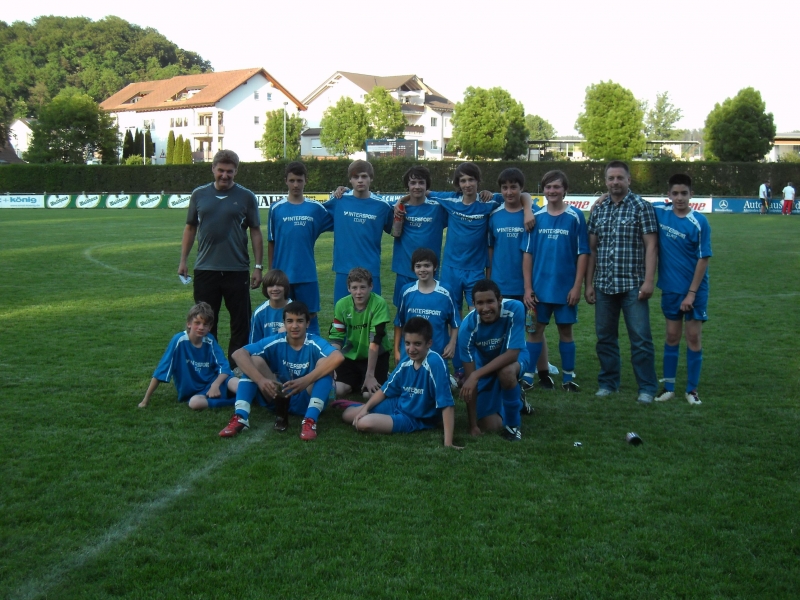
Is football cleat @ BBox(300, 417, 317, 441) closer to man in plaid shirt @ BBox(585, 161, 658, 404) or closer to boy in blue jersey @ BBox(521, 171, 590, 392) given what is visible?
boy in blue jersey @ BBox(521, 171, 590, 392)

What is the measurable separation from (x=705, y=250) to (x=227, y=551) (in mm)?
4346

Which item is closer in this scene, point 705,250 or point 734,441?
point 734,441

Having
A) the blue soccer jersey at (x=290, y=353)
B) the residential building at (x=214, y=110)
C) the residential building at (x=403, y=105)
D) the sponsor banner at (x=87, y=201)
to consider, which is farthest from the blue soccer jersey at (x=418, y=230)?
the residential building at (x=403, y=105)

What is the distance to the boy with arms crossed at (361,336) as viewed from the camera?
19.6 feet

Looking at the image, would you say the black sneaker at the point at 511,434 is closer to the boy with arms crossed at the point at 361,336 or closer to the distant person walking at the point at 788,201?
the boy with arms crossed at the point at 361,336

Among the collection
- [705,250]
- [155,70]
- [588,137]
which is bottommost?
[705,250]

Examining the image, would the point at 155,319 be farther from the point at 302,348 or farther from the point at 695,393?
the point at 695,393

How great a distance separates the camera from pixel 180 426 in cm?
538

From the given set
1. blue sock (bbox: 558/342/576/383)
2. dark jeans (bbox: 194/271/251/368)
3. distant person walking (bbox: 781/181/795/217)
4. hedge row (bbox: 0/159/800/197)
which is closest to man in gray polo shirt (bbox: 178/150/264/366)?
dark jeans (bbox: 194/271/251/368)

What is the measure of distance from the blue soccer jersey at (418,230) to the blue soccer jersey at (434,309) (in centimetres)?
63

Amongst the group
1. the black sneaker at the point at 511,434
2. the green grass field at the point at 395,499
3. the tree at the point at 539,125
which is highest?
the tree at the point at 539,125

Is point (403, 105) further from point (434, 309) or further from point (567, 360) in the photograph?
point (434, 309)

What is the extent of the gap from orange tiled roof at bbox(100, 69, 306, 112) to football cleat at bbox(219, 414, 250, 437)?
69366 mm

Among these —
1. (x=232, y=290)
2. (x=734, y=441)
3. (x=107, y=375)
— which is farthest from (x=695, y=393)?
(x=107, y=375)
